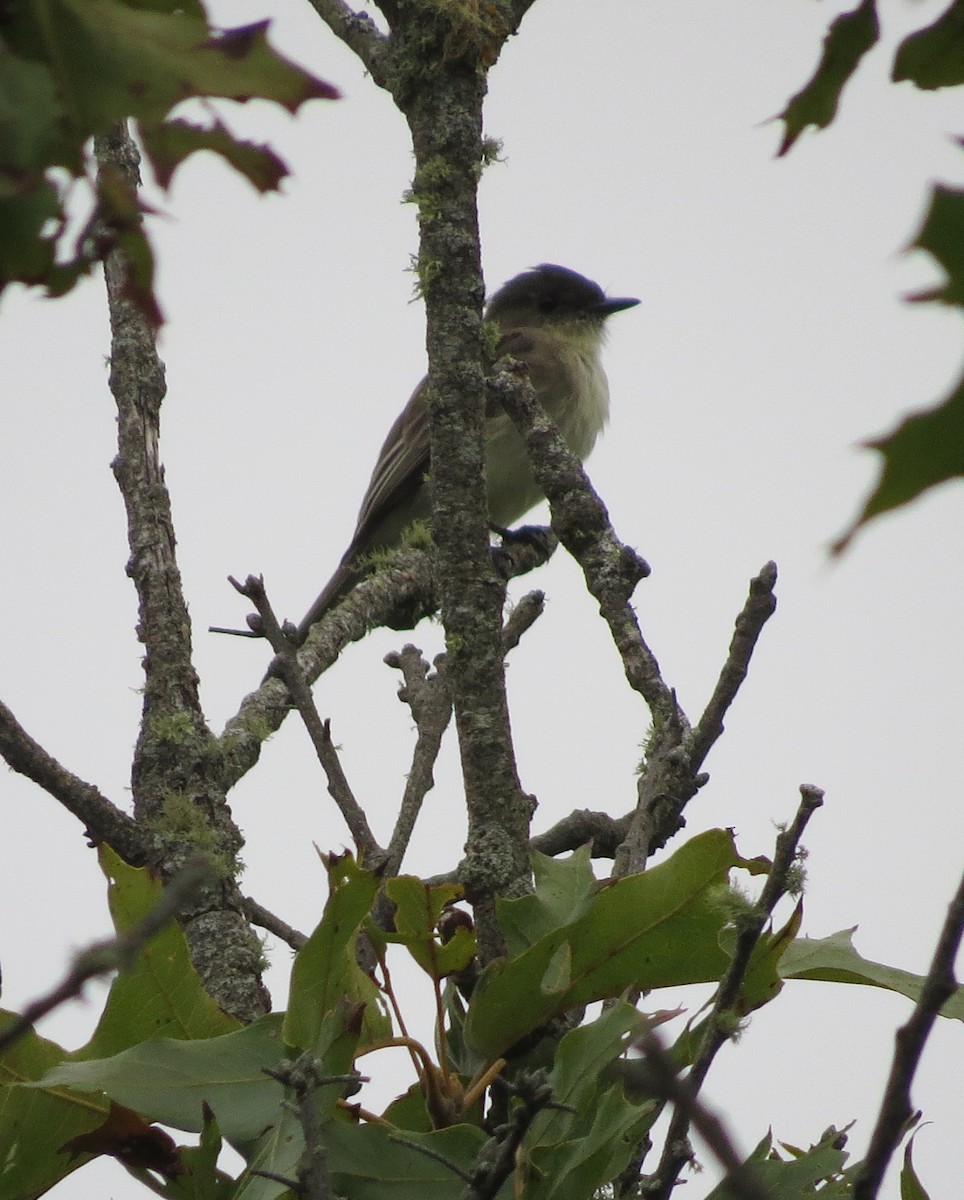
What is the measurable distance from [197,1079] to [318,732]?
0.79 meters

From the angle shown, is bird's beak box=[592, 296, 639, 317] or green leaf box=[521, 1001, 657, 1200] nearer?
Result: green leaf box=[521, 1001, 657, 1200]

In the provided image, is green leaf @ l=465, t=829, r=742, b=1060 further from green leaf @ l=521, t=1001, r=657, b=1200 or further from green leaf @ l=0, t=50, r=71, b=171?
green leaf @ l=0, t=50, r=71, b=171

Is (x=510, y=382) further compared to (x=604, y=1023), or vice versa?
(x=510, y=382)

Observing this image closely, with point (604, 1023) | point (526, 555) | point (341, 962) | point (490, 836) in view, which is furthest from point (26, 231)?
point (526, 555)

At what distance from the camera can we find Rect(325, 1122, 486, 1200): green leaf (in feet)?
6.51

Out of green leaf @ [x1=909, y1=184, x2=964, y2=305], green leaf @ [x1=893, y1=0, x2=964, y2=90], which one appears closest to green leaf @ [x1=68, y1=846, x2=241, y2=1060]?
green leaf @ [x1=893, y1=0, x2=964, y2=90]

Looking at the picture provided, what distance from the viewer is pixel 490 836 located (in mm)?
2592

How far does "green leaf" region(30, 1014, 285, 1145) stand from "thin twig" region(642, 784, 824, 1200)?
521mm

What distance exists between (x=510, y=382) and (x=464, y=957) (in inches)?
56.6

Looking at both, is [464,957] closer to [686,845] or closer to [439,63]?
[686,845]

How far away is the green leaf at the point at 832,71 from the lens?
1358 millimetres

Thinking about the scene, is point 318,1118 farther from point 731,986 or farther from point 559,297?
point 559,297

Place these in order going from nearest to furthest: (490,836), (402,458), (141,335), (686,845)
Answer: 1. (686,845)
2. (490,836)
3. (141,335)
4. (402,458)

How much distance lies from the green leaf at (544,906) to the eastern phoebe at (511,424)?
5.34 meters
